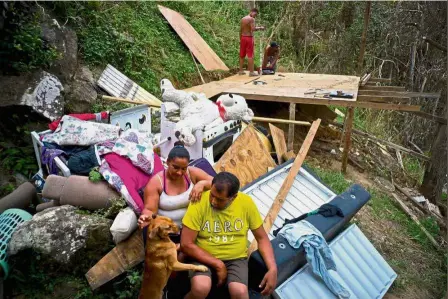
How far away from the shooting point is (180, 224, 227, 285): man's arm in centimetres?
296

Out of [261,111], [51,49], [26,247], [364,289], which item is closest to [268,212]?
[364,289]

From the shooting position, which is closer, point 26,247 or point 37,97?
point 26,247

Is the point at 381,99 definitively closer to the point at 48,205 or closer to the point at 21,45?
the point at 48,205

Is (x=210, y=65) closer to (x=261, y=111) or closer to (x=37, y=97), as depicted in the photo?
(x=261, y=111)

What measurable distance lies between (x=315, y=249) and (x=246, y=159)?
1.93 meters

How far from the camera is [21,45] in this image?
5.46m

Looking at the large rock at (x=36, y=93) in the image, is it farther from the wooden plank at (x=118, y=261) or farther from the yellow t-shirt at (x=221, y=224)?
the yellow t-shirt at (x=221, y=224)

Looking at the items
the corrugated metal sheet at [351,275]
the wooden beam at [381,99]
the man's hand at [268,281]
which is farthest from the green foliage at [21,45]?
the wooden beam at [381,99]

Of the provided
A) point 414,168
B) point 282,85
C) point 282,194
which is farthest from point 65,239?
point 414,168

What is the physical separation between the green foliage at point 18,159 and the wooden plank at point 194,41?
546 cm

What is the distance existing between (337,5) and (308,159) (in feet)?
28.0

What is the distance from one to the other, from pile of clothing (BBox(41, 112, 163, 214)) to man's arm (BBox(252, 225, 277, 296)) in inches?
53.6

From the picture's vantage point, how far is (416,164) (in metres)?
10.4

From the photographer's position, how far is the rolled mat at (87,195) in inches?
157
